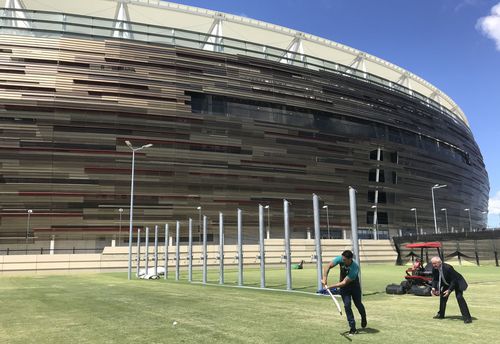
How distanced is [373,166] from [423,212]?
16.2 m

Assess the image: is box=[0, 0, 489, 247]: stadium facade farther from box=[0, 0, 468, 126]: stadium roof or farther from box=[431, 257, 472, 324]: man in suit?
box=[431, 257, 472, 324]: man in suit

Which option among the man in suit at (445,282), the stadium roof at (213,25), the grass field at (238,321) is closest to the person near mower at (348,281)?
the grass field at (238,321)

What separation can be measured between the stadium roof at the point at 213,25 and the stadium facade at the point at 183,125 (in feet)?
0.78

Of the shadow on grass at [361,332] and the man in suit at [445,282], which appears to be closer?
the shadow on grass at [361,332]

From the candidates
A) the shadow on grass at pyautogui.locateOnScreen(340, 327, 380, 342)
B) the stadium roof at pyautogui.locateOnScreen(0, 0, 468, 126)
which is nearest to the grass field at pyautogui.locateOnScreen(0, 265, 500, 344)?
the shadow on grass at pyautogui.locateOnScreen(340, 327, 380, 342)

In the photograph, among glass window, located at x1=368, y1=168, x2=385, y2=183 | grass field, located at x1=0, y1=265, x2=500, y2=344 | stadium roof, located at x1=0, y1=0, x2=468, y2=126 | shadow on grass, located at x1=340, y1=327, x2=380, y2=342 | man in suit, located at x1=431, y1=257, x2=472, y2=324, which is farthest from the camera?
glass window, located at x1=368, y1=168, x2=385, y2=183

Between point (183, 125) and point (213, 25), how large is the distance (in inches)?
772

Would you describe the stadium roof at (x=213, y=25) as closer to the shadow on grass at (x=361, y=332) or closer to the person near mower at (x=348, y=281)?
the person near mower at (x=348, y=281)

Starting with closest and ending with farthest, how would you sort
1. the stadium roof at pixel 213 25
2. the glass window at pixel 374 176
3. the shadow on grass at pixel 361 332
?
the shadow on grass at pixel 361 332
the stadium roof at pixel 213 25
the glass window at pixel 374 176

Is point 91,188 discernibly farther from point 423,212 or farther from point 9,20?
point 423,212

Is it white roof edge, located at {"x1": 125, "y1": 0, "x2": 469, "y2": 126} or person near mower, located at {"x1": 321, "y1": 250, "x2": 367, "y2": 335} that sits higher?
white roof edge, located at {"x1": 125, "y1": 0, "x2": 469, "y2": 126}

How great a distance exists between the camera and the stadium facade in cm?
5741

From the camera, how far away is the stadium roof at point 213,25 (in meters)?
68.4

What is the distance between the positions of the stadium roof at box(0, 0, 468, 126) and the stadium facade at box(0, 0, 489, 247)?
24cm
